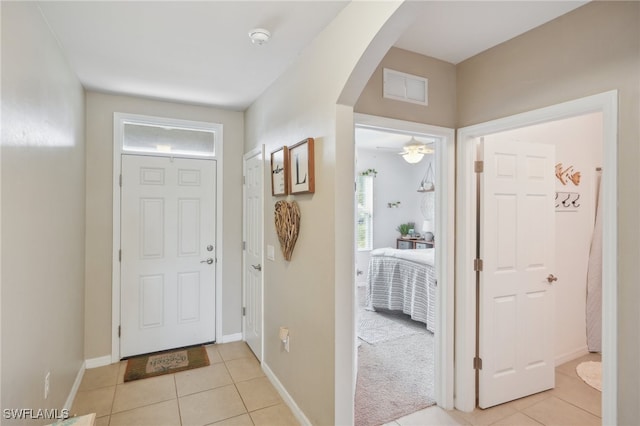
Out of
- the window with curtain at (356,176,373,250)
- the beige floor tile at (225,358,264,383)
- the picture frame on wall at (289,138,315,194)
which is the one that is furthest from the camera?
the window with curtain at (356,176,373,250)

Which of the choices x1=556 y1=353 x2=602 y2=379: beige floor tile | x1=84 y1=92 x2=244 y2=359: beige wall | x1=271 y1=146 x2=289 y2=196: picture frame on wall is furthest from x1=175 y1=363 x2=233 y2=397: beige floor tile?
x1=556 y1=353 x2=602 y2=379: beige floor tile

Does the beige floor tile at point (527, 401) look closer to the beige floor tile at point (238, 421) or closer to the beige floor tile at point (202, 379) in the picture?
the beige floor tile at point (238, 421)

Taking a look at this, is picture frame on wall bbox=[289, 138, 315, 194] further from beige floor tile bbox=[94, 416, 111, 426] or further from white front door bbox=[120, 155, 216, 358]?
beige floor tile bbox=[94, 416, 111, 426]

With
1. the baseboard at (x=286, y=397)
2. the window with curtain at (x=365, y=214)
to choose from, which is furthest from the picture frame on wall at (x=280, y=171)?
the window with curtain at (x=365, y=214)

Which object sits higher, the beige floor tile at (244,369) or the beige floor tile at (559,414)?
the beige floor tile at (559,414)

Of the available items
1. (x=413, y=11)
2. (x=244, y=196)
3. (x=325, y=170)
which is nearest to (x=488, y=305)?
(x=325, y=170)

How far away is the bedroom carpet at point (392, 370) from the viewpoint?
2.44m

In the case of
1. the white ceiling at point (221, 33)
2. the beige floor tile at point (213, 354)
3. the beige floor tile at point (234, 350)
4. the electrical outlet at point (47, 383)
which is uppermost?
the white ceiling at point (221, 33)

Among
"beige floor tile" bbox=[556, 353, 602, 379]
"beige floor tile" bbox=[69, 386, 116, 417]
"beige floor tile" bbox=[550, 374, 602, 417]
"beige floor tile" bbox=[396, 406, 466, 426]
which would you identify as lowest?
"beige floor tile" bbox=[69, 386, 116, 417]

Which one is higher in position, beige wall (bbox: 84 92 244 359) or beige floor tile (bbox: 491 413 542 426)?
beige wall (bbox: 84 92 244 359)

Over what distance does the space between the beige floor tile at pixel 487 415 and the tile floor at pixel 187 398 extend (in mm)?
1222

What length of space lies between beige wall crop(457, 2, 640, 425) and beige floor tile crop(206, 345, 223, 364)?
9.72 feet

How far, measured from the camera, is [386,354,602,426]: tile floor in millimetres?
2271

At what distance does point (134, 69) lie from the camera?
2576mm
